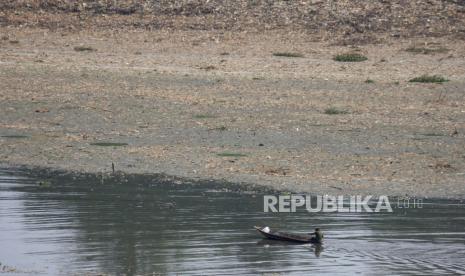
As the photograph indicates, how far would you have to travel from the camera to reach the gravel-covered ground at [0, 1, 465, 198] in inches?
572

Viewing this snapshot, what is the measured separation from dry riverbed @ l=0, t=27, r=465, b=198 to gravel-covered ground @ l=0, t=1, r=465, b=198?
31 millimetres

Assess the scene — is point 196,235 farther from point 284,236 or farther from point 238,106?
point 238,106

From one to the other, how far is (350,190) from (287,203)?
105cm

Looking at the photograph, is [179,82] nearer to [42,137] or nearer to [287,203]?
[42,137]

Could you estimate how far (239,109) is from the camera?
18.4 m

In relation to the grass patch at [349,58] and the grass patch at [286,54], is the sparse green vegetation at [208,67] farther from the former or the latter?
the grass patch at [349,58]

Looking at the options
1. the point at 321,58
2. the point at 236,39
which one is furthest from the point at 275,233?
the point at 236,39

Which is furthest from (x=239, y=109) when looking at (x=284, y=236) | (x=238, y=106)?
(x=284, y=236)

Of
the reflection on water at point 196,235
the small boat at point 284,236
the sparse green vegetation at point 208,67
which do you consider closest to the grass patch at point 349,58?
the sparse green vegetation at point 208,67

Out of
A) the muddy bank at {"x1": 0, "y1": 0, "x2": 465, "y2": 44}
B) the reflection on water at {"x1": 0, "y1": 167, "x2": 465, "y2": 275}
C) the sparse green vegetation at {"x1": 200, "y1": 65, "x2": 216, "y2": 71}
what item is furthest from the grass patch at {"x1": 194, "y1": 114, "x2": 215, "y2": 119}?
the muddy bank at {"x1": 0, "y1": 0, "x2": 465, "y2": 44}

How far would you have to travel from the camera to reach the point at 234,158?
49.1 feet

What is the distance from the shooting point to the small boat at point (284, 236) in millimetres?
Answer: 10562

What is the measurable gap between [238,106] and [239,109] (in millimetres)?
212

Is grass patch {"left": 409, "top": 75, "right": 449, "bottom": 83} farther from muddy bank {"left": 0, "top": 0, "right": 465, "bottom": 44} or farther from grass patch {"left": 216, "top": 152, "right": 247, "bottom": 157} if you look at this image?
grass patch {"left": 216, "top": 152, "right": 247, "bottom": 157}
